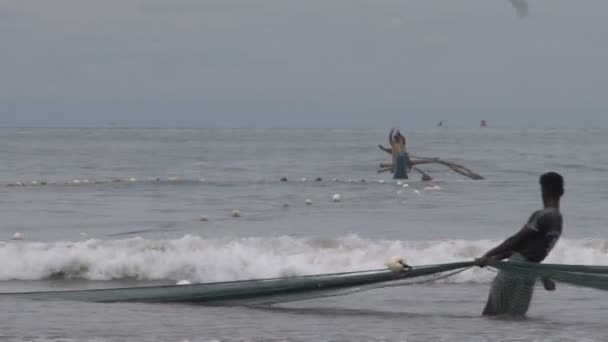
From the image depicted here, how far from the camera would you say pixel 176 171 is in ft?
141

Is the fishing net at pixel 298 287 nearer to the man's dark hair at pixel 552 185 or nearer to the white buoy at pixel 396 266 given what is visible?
the white buoy at pixel 396 266

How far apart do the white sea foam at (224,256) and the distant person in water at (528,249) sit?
17.8 ft

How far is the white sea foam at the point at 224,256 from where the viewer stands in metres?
15.2

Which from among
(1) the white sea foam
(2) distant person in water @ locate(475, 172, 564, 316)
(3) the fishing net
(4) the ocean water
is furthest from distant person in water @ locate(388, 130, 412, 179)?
(2) distant person in water @ locate(475, 172, 564, 316)

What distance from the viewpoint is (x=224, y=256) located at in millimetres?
15477

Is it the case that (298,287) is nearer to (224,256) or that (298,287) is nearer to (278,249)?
(224,256)

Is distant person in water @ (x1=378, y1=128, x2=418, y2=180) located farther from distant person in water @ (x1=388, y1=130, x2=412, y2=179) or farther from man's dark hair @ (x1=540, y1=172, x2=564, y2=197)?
man's dark hair @ (x1=540, y1=172, x2=564, y2=197)

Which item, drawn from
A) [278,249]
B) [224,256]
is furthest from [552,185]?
[278,249]

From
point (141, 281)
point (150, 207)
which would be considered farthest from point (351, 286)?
point (150, 207)

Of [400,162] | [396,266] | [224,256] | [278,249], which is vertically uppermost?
[400,162]

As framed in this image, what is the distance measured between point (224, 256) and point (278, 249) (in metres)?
1.21

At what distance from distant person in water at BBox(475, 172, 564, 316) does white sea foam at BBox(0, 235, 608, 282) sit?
17.8 feet

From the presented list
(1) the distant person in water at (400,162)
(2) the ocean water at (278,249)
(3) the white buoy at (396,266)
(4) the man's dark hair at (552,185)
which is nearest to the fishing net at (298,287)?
(3) the white buoy at (396,266)

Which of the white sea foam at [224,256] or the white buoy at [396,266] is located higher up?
the white sea foam at [224,256]
